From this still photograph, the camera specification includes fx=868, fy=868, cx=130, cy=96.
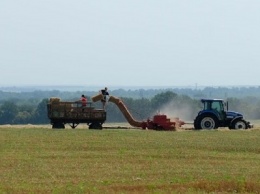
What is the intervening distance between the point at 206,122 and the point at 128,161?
59.7ft

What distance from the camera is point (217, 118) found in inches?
1909

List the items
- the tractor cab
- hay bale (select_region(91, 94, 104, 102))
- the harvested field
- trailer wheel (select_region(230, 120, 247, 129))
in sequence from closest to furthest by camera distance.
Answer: the harvested field < trailer wheel (select_region(230, 120, 247, 129)) < the tractor cab < hay bale (select_region(91, 94, 104, 102))

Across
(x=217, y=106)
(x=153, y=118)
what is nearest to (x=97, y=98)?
(x=153, y=118)

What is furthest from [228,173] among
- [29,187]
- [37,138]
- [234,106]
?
[234,106]

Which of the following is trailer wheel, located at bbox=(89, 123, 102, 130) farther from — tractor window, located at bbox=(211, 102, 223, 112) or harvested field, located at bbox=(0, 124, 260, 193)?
tractor window, located at bbox=(211, 102, 223, 112)

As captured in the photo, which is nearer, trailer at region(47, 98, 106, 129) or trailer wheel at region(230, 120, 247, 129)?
trailer at region(47, 98, 106, 129)

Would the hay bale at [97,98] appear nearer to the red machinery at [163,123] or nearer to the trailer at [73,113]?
the trailer at [73,113]

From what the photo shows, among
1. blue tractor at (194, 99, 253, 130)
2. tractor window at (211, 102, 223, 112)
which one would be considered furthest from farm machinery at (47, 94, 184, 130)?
tractor window at (211, 102, 223, 112)

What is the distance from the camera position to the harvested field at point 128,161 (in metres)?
24.2

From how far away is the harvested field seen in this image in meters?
24.2

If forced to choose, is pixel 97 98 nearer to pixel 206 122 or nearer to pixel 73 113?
pixel 73 113

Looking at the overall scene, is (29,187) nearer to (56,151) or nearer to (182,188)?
(182,188)

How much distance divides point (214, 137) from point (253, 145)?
3.98 m

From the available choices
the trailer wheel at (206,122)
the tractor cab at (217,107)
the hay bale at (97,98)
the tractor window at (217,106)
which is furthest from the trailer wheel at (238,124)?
the hay bale at (97,98)
